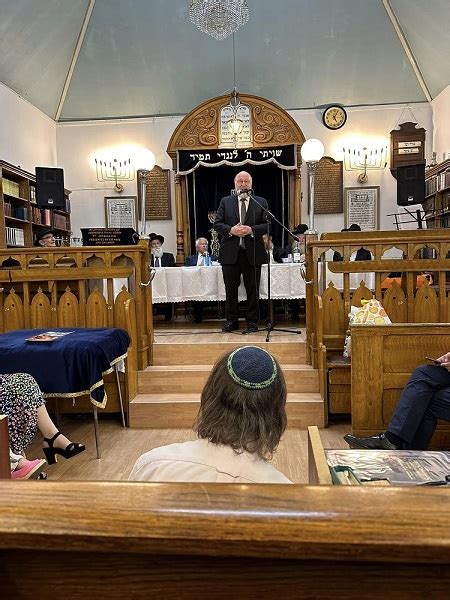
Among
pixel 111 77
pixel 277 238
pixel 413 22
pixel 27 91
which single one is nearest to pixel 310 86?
pixel 413 22

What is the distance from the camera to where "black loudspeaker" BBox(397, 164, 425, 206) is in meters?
7.12

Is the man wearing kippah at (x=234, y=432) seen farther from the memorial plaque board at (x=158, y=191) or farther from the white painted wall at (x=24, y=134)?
the memorial plaque board at (x=158, y=191)

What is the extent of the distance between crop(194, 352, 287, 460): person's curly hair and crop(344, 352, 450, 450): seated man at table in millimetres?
1493

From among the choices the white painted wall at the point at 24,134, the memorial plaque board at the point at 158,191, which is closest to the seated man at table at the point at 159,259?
the memorial plaque board at the point at 158,191

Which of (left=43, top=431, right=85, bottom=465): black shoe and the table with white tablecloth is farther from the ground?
the table with white tablecloth

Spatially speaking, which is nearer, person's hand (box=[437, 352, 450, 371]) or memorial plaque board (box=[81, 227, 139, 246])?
person's hand (box=[437, 352, 450, 371])

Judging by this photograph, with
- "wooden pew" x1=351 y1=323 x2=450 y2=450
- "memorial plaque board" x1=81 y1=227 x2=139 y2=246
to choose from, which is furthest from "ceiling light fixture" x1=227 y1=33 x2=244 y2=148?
"wooden pew" x1=351 y1=323 x2=450 y2=450

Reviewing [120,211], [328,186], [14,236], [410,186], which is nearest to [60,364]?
[14,236]

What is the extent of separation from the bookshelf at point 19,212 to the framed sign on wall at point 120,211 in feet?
3.00

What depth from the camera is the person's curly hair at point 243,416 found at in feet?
3.84

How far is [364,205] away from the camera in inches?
326

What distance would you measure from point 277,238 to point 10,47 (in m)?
4.74

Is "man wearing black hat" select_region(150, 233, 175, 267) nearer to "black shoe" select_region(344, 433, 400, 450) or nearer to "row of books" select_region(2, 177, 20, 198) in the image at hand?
"row of books" select_region(2, 177, 20, 198)

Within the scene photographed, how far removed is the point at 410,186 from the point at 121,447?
5.82 meters
